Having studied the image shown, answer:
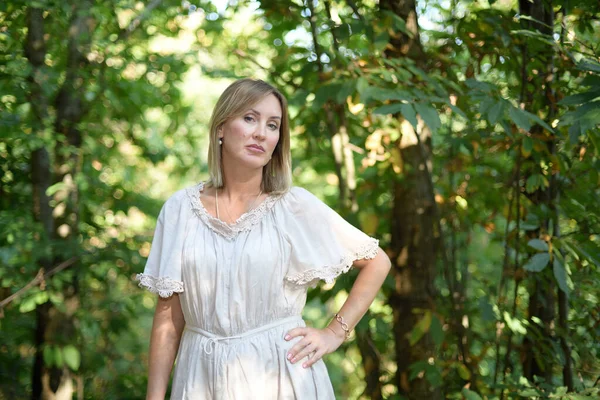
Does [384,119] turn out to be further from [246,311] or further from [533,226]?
[246,311]

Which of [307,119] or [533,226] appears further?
[307,119]

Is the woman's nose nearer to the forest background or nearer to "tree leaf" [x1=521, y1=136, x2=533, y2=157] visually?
the forest background

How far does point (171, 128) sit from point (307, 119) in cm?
210

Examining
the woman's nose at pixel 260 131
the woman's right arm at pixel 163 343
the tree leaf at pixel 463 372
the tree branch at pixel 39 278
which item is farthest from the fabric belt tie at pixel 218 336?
the tree branch at pixel 39 278

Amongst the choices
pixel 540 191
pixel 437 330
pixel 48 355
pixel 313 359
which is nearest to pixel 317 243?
pixel 313 359

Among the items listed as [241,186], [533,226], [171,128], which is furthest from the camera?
[171,128]

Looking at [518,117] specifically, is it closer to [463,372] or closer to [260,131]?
[260,131]

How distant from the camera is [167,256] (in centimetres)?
171

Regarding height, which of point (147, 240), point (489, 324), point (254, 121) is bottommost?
point (489, 324)

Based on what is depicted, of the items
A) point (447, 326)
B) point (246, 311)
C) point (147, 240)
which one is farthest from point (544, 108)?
point (147, 240)

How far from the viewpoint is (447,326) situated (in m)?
2.79

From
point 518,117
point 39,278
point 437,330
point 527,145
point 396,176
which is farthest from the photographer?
point 396,176

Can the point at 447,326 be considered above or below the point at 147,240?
below

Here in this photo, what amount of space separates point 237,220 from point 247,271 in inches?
6.0
